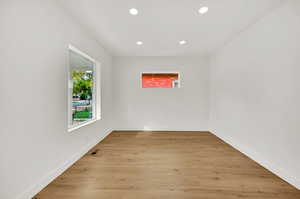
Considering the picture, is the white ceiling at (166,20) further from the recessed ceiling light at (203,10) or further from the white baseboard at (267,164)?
the white baseboard at (267,164)

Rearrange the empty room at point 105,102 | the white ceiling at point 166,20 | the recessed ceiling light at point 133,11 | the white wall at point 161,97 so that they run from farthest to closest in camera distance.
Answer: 1. the white wall at point 161,97
2. the recessed ceiling light at point 133,11
3. the white ceiling at point 166,20
4. the empty room at point 105,102

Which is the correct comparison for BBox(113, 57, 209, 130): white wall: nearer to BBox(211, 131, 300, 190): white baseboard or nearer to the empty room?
the empty room

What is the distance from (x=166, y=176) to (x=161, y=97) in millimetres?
3004

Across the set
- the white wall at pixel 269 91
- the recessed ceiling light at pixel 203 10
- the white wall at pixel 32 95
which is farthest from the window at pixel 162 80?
the white wall at pixel 32 95

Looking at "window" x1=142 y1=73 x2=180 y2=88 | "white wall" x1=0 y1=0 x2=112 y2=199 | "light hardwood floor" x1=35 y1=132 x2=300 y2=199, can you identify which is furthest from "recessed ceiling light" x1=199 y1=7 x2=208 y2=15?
"window" x1=142 y1=73 x2=180 y2=88

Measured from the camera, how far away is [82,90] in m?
3.13

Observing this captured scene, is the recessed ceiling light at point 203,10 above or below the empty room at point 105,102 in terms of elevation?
above

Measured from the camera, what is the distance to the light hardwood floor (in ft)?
5.63

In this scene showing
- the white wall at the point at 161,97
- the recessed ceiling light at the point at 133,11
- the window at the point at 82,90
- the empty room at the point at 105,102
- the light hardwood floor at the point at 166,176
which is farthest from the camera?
the white wall at the point at 161,97

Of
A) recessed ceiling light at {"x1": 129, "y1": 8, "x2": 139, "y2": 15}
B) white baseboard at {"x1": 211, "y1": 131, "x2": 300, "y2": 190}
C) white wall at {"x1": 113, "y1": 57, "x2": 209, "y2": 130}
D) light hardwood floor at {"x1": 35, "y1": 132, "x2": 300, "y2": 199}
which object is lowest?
light hardwood floor at {"x1": 35, "y1": 132, "x2": 300, "y2": 199}

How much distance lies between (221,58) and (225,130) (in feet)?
6.25

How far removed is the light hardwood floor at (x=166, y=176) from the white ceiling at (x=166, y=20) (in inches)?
95.9

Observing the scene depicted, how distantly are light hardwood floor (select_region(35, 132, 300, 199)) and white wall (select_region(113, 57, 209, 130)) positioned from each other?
63.8 inches

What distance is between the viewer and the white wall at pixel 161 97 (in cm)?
481
